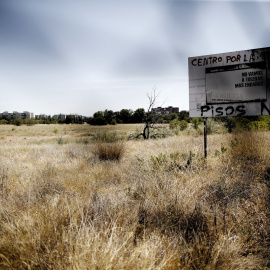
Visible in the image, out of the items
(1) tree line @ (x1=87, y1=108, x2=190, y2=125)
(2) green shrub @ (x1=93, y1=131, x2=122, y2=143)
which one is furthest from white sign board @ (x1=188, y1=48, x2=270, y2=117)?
(1) tree line @ (x1=87, y1=108, x2=190, y2=125)

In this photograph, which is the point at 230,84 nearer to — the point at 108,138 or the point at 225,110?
the point at 225,110

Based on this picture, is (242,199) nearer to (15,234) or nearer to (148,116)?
(15,234)

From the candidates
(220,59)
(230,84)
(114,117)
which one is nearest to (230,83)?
(230,84)

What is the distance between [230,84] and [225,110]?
26.4 inches

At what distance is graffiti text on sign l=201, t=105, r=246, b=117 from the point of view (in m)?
4.97

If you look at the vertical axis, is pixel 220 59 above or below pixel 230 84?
above

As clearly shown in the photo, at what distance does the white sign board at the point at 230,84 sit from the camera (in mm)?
4785

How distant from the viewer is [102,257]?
4.65 feet

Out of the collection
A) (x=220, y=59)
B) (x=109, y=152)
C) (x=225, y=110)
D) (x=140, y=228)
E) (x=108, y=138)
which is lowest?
(x=140, y=228)

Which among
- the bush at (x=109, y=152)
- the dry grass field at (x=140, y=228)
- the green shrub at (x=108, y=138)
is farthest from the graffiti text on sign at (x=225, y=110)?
the green shrub at (x=108, y=138)

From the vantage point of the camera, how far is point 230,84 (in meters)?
5.06

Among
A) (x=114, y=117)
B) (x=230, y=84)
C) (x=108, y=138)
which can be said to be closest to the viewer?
(x=230, y=84)

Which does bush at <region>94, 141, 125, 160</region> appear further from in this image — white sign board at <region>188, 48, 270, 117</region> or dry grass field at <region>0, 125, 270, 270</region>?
white sign board at <region>188, 48, 270, 117</region>

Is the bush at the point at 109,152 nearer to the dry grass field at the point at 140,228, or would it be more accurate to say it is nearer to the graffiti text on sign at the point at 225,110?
the dry grass field at the point at 140,228
